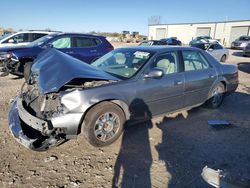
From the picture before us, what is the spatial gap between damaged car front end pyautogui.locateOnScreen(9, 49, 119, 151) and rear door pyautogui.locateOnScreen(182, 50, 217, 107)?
1849 mm

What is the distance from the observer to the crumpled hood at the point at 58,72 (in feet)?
10.9

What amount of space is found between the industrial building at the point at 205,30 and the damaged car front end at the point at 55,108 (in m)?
39.9

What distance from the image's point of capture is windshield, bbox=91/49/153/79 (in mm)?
4184

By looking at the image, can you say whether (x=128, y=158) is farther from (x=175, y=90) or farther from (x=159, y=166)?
(x=175, y=90)

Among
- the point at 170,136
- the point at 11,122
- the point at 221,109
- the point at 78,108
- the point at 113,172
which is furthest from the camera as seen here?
the point at 221,109

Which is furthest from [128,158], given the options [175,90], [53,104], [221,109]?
[221,109]

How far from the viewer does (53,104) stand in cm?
347

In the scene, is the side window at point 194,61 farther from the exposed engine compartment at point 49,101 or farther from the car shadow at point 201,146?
the exposed engine compartment at point 49,101

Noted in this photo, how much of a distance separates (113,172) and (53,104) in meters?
1.32

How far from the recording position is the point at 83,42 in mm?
8836

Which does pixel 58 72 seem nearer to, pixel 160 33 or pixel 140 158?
pixel 140 158

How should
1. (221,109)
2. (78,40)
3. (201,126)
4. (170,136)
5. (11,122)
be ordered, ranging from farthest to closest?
(78,40), (221,109), (201,126), (170,136), (11,122)

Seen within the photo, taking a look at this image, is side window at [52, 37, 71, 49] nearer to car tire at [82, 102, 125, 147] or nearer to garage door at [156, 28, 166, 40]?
car tire at [82, 102, 125, 147]

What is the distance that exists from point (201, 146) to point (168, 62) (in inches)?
66.5
